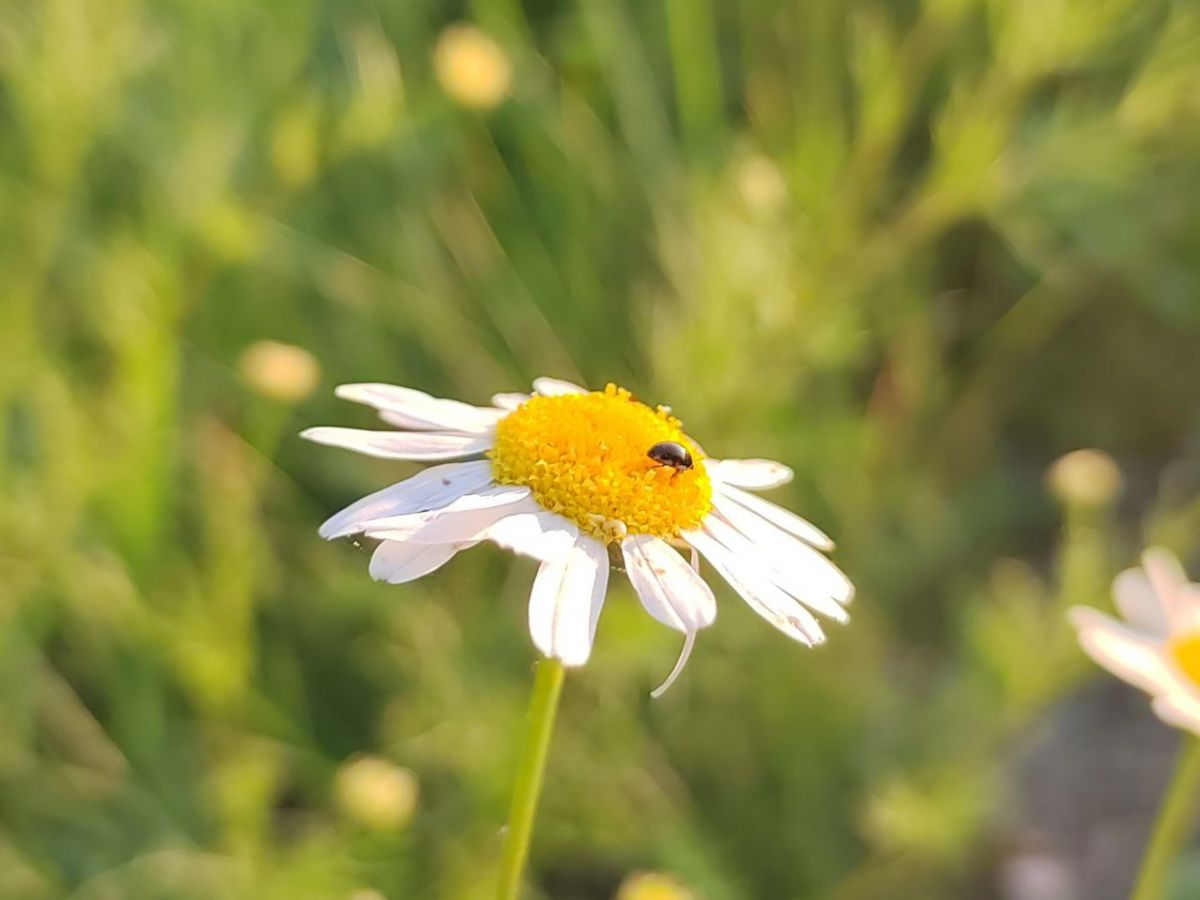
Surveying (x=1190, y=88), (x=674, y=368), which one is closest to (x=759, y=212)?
(x=674, y=368)

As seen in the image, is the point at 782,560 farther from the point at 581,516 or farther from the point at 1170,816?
the point at 1170,816

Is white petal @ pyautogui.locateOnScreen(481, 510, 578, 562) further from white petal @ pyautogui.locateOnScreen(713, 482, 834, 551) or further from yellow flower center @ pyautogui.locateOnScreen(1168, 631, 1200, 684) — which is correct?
yellow flower center @ pyautogui.locateOnScreen(1168, 631, 1200, 684)

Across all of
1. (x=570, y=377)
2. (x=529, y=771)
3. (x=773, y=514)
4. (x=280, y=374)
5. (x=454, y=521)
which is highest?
(x=570, y=377)

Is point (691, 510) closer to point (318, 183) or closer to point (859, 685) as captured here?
point (859, 685)

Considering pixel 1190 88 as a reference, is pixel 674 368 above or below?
below

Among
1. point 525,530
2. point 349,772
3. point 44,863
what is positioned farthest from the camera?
point 44,863

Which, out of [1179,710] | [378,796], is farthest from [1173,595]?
[378,796]
